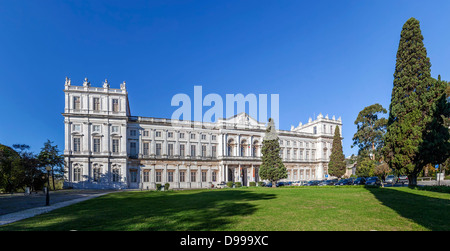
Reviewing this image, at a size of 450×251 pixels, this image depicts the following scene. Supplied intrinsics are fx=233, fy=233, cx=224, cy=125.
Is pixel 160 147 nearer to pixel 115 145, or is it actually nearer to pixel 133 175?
pixel 133 175

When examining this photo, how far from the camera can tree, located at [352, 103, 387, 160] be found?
47.4 meters

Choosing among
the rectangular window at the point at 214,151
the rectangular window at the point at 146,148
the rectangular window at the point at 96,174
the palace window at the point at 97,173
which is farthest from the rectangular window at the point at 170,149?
the rectangular window at the point at 96,174

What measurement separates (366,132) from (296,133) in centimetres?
1830

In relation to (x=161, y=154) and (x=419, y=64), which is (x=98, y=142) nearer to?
(x=161, y=154)

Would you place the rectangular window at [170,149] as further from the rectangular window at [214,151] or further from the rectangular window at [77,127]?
the rectangular window at [77,127]

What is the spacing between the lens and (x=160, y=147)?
162 ft

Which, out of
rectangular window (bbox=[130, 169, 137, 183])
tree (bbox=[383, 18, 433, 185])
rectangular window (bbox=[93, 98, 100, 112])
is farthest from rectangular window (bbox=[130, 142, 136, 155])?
tree (bbox=[383, 18, 433, 185])

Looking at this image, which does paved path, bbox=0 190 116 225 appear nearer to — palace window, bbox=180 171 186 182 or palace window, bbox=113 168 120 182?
palace window, bbox=113 168 120 182

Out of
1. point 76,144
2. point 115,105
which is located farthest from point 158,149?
point 76,144

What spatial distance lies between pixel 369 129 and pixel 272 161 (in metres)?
23.4

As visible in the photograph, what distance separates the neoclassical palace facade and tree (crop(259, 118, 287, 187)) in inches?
495

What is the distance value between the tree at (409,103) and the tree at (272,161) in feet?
60.3

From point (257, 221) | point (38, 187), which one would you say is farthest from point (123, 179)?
point (257, 221)
